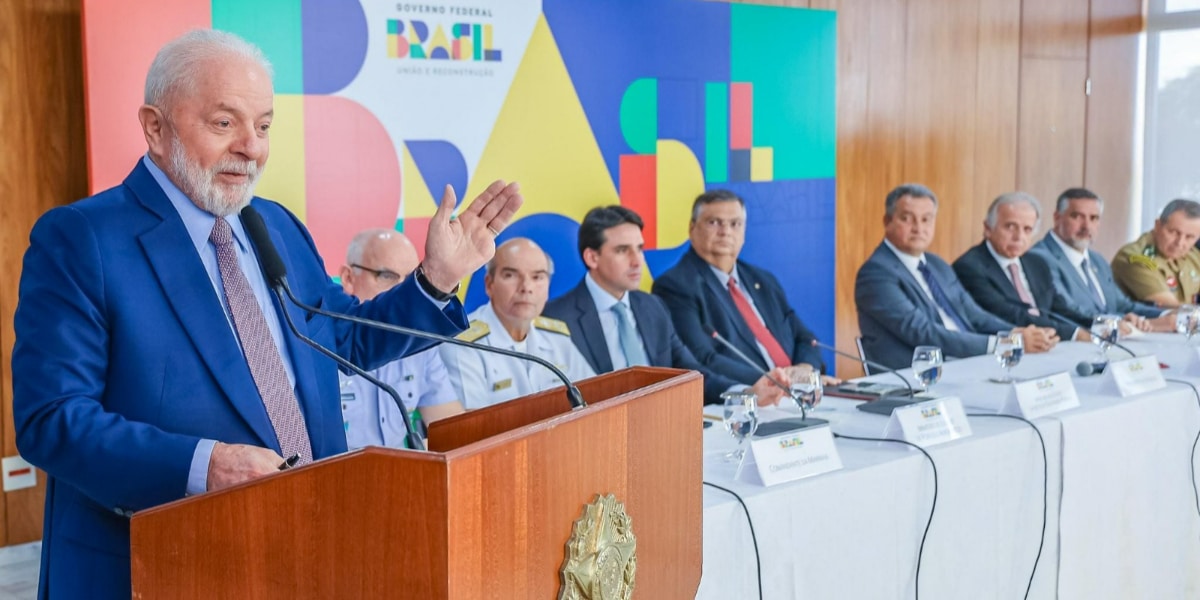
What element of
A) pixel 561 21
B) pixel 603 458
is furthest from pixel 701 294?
pixel 603 458

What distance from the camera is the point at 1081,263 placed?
18.9ft

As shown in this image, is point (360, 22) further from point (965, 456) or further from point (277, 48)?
point (965, 456)

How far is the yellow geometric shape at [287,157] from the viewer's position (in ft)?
13.8

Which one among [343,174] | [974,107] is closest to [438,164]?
[343,174]

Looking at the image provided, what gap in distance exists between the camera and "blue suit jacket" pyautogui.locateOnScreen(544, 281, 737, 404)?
4004 mm

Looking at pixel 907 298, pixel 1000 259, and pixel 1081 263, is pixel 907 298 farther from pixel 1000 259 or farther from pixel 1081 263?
pixel 1081 263

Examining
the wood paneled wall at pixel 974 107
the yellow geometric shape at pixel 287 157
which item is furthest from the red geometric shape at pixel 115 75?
the wood paneled wall at pixel 974 107

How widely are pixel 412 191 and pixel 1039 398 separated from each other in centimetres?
253

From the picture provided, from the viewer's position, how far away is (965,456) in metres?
2.59

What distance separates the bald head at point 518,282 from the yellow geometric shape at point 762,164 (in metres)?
2.37

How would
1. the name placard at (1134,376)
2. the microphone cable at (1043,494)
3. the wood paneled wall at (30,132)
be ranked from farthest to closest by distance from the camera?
1. the wood paneled wall at (30,132)
2. the name placard at (1134,376)
3. the microphone cable at (1043,494)

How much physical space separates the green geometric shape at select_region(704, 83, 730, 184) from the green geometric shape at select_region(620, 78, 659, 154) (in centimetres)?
32

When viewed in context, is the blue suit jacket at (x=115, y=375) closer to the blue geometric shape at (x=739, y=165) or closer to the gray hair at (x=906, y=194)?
the gray hair at (x=906, y=194)

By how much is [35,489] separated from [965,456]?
3.14m
